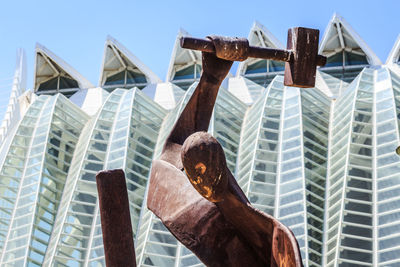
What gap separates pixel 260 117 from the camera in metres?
43.7

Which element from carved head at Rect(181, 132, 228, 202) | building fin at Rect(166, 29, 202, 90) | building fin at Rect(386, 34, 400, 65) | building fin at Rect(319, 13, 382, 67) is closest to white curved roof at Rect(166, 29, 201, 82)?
building fin at Rect(166, 29, 202, 90)

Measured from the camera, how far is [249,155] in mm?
41906

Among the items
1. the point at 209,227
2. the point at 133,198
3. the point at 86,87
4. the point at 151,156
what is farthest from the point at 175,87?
the point at 209,227

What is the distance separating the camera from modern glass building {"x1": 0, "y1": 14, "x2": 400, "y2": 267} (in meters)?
37.5

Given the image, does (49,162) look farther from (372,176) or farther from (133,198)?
(372,176)

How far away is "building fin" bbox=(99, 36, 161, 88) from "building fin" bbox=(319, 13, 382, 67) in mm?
7913

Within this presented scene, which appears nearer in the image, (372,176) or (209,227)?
(209,227)

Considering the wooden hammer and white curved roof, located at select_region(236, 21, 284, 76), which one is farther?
white curved roof, located at select_region(236, 21, 284, 76)

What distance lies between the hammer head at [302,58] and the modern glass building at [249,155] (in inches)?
1027

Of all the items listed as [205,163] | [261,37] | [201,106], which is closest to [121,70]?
[261,37]

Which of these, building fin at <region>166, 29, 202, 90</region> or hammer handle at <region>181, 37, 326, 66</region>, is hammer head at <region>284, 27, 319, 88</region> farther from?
building fin at <region>166, 29, 202, 90</region>

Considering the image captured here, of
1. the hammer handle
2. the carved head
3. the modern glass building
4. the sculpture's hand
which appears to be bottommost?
the modern glass building

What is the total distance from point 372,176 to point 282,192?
318 centimetres

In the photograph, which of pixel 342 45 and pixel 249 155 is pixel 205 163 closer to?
pixel 249 155
